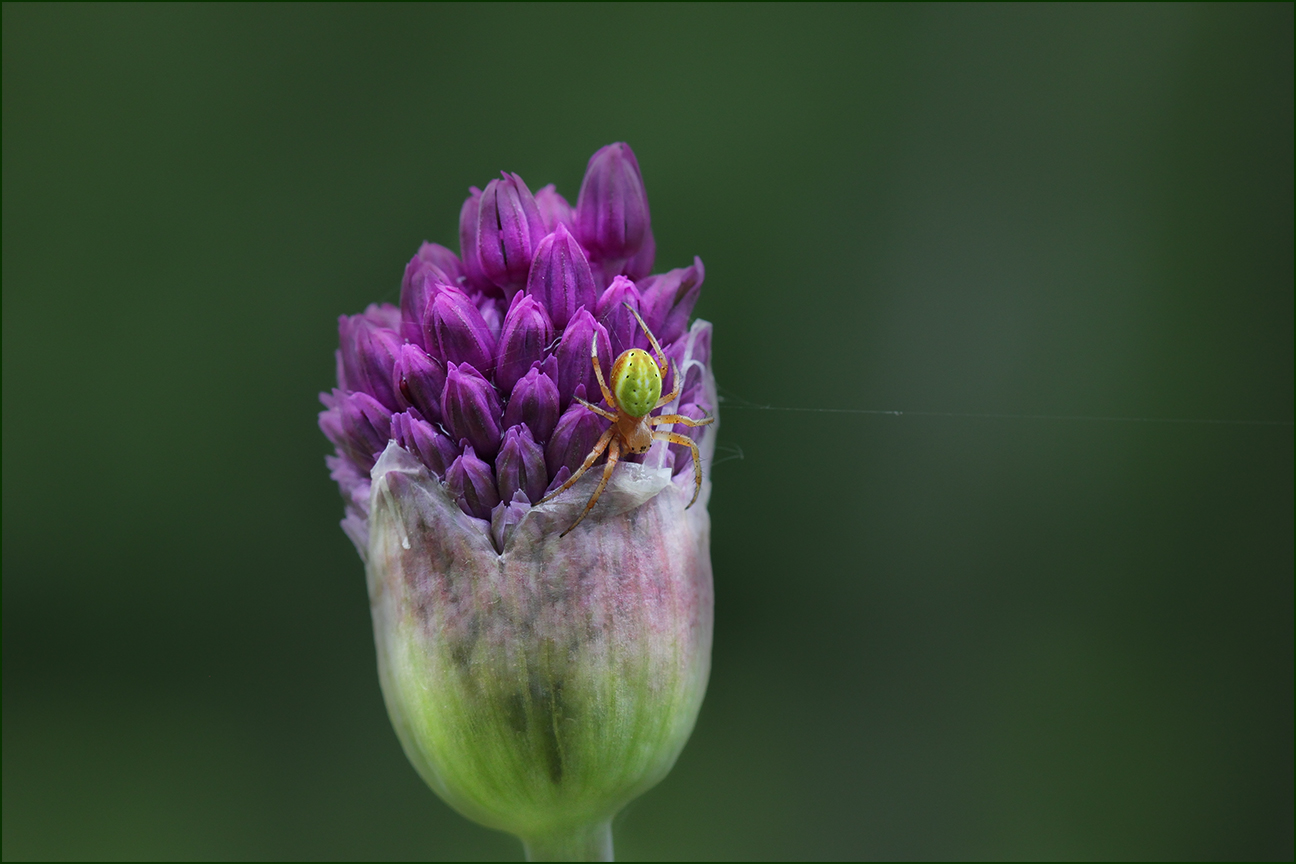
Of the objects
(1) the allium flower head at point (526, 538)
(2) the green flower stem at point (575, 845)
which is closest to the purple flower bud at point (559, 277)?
(1) the allium flower head at point (526, 538)

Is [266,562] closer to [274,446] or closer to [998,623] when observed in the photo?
[274,446]

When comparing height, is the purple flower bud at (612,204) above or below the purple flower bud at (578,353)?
above

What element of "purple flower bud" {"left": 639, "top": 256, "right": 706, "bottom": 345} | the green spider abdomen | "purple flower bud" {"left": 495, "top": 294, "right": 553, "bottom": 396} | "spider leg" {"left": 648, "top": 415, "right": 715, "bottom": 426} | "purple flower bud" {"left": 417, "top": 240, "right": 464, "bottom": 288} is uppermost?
"purple flower bud" {"left": 417, "top": 240, "right": 464, "bottom": 288}

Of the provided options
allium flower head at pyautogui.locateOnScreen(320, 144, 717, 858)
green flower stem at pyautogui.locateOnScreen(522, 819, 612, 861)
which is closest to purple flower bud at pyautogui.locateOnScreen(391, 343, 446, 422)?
allium flower head at pyautogui.locateOnScreen(320, 144, 717, 858)

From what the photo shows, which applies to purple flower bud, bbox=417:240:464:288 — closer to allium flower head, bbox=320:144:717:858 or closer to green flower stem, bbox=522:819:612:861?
allium flower head, bbox=320:144:717:858

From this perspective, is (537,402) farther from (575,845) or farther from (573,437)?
(575,845)

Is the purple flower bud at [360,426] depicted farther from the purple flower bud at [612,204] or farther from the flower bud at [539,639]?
the purple flower bud at [612,204]

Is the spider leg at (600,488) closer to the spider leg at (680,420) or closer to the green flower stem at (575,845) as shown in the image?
the spider leg at (680,420)

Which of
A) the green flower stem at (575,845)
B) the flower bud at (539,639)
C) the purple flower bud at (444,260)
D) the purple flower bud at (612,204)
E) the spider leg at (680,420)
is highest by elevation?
the purple flower bud at (612,204)
